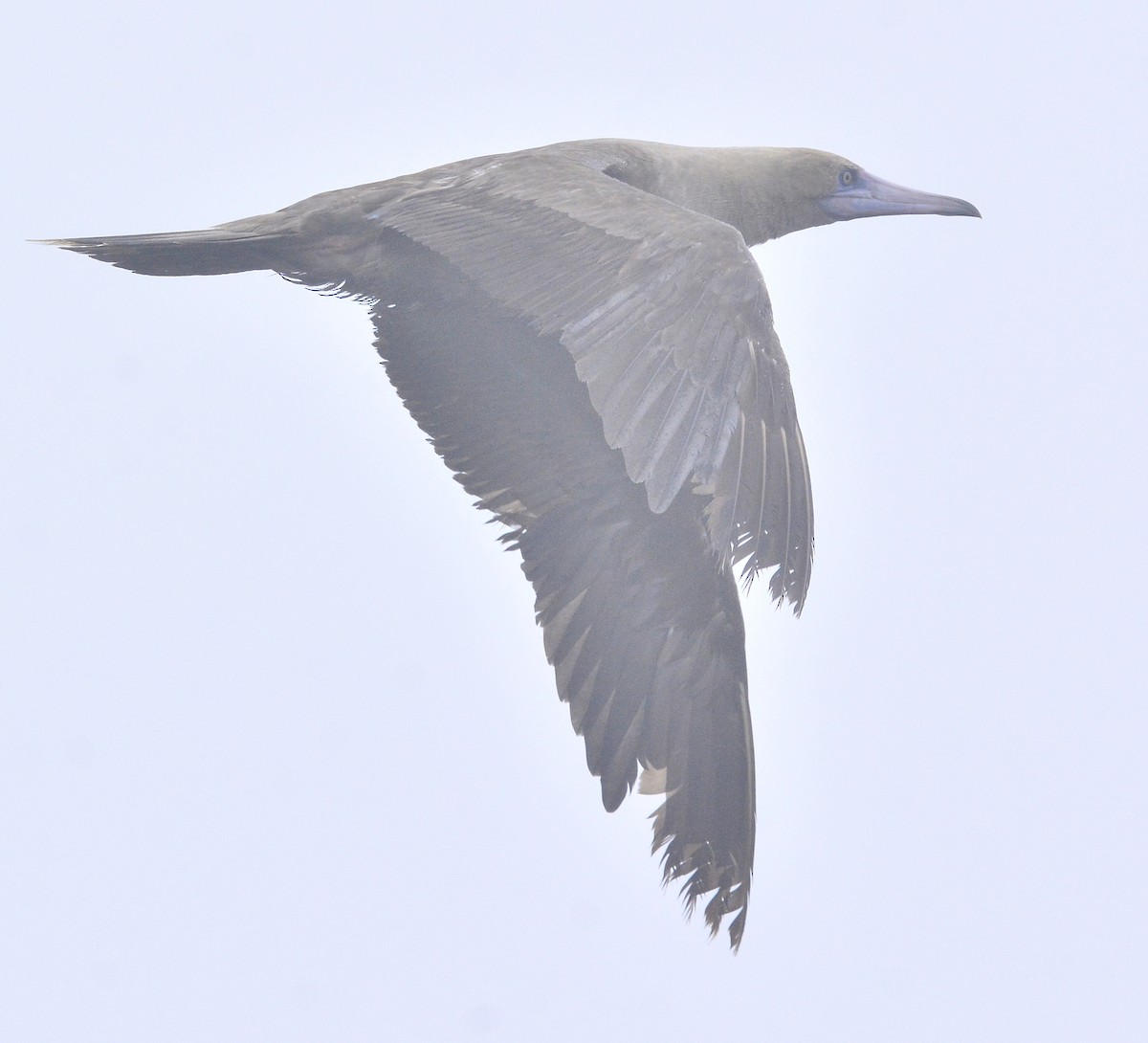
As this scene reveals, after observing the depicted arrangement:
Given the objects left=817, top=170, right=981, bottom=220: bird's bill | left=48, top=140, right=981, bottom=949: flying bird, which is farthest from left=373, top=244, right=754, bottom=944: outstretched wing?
left=817, top=170, right=981, bottom=220: bird's bill

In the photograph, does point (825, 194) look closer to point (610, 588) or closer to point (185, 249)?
point (610, 588)

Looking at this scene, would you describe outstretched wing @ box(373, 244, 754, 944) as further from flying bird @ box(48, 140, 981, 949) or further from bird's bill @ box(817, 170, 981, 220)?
bird's bill @ box(817, 170, 981, 220)

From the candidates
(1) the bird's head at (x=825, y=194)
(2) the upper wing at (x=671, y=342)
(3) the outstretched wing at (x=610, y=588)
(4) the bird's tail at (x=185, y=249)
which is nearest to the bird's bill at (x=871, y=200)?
(1) the bird's head at (x=825, y=194)

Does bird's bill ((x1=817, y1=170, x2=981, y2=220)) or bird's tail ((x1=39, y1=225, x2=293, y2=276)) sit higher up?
bird's bill ((x1=817, y1=170, x2=981, y2=220))

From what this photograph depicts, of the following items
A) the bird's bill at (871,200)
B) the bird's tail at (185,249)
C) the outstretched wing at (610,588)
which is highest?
the bird's bill at (871,200)

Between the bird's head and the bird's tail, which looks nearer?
the bird's tail

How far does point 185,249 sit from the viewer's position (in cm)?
657

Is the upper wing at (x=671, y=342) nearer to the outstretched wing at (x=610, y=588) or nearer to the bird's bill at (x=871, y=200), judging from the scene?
the outstretched wing at (x=610, y=588)

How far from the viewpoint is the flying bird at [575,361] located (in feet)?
19.2

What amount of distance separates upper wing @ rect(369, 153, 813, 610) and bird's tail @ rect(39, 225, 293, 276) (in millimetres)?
847

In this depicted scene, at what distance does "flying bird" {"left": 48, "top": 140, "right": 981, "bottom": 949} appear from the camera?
5.87 meters

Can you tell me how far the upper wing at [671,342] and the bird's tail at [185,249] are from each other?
0.85 meters

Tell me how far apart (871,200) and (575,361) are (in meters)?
2.34

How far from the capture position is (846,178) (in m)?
7.77
